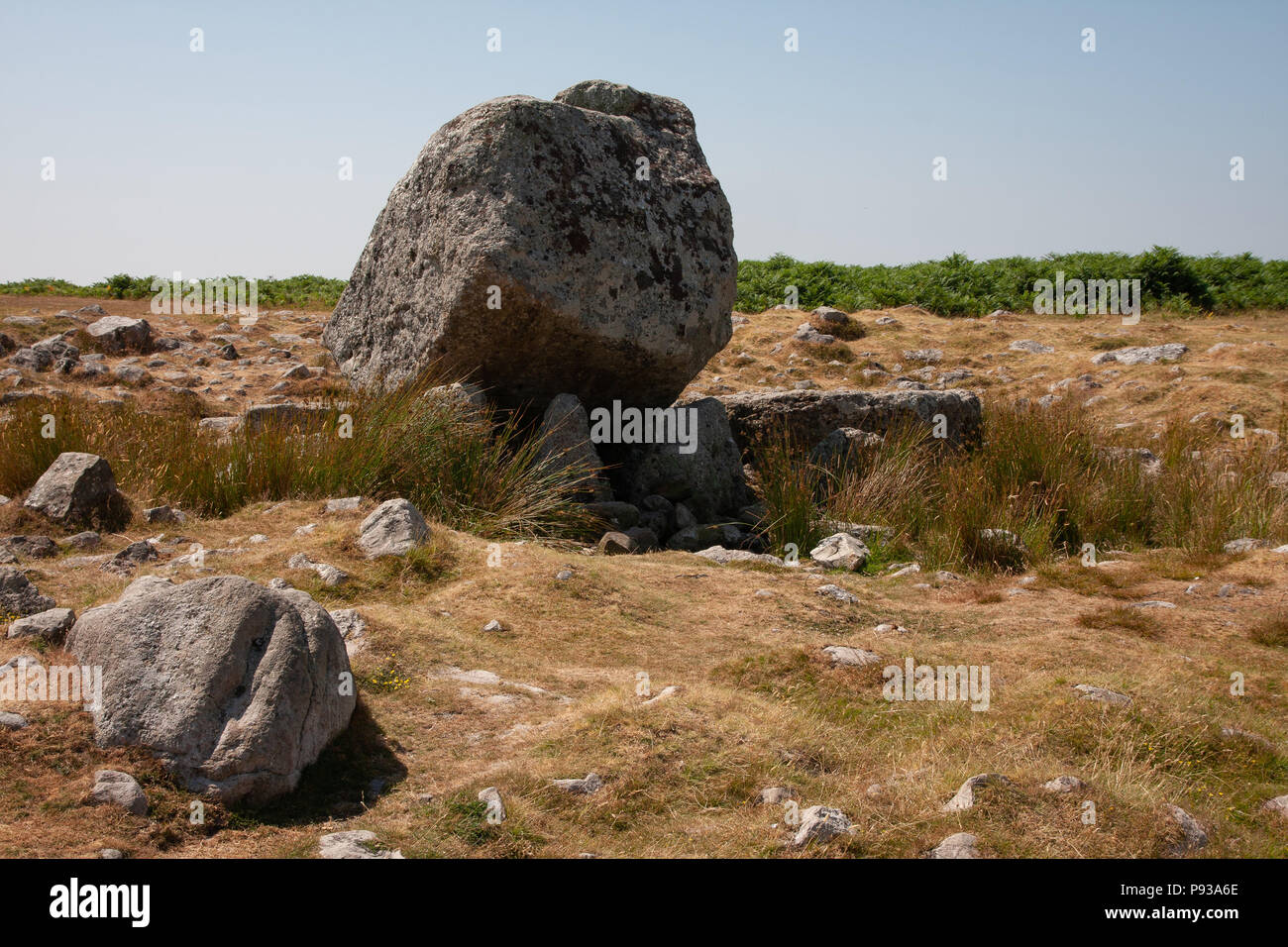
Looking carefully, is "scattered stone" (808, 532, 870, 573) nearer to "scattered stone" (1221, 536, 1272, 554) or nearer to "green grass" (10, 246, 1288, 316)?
"scattered stone" (1221, 536, 1272, 554)

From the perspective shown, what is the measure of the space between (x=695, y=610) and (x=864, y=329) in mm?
10978

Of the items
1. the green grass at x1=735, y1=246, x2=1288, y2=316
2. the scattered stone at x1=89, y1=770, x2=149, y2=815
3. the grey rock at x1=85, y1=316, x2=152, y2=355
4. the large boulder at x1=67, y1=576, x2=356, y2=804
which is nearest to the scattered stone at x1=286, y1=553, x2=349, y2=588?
the large boulder at x1=67, y1=576, x2=356, y2=804

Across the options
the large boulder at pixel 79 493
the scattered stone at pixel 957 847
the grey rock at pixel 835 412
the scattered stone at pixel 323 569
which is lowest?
the scattered stone at pixel 957 847

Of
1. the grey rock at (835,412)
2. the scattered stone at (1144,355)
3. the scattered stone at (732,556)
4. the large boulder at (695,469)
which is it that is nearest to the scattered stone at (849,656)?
the scattered stone at (732,556)

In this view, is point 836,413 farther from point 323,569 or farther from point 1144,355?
point 1144,355

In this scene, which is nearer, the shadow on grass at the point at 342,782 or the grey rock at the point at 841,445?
the shadow on grass at the point at 342,782

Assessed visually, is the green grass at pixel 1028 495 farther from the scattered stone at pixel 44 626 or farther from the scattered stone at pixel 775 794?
the scattered stone at pixel 44 626

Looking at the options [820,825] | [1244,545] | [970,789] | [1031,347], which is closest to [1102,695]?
[970,789]

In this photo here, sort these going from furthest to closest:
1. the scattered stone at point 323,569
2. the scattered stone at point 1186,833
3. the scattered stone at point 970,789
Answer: the scattered stone at point 323,569
the scattered stone at point 970,789
the scattered stone at point 1186,833

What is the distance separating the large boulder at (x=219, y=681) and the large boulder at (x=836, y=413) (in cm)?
681

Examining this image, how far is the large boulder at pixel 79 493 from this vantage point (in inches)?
265

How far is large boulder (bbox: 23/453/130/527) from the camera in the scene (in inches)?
265
